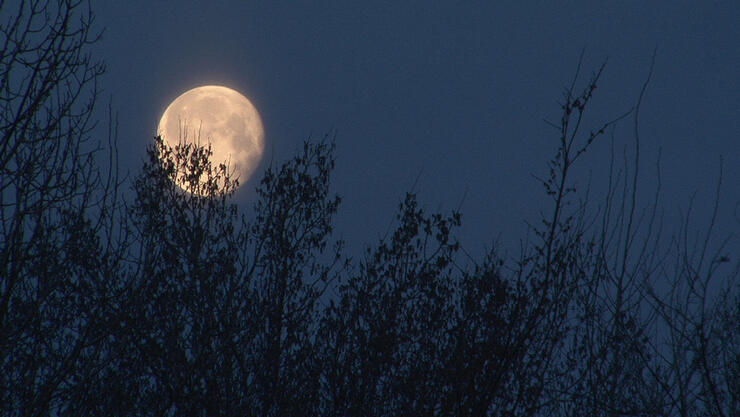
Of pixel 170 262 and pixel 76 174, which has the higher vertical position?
pixel 170 262

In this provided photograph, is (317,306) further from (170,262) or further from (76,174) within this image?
(76,174)

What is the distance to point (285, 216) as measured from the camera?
544 inches

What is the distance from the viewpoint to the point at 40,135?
584 centimetres

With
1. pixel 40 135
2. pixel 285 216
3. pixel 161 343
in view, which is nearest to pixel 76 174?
pixel 40 135

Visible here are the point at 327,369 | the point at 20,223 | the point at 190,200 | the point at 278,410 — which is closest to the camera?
the point at 20,223

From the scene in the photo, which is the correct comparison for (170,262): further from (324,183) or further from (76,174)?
(76,174)

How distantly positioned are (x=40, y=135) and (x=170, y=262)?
6199 mm

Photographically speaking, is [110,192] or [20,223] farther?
[110,192]

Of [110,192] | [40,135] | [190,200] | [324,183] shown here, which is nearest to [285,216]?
[324,183]

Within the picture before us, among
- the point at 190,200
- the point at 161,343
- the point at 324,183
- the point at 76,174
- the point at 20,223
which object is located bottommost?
the point at 20,223

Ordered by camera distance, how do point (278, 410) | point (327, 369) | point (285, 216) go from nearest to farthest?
point (278, 410)
point (327, 369)
point (285, 216)

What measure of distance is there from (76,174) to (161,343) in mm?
5565

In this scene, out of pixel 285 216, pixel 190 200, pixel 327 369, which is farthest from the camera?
pixel 285 216

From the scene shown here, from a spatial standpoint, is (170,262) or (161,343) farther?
(170,262)
